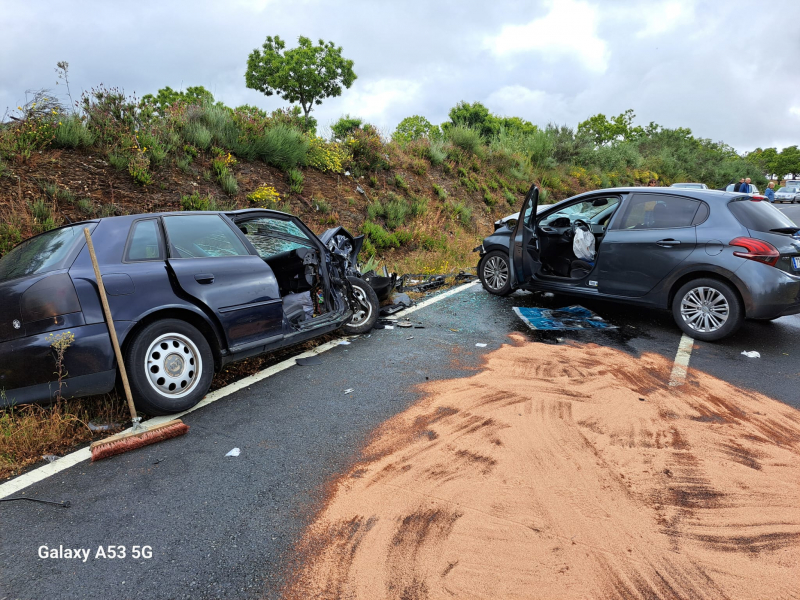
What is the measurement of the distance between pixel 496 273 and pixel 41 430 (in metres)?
6.64

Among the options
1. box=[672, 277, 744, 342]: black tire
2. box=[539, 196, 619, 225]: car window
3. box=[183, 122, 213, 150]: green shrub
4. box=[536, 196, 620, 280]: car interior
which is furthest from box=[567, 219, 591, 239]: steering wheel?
box=[183, 122, 213, 150]: green shrub

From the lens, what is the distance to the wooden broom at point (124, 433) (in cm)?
324

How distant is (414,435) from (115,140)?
900cm

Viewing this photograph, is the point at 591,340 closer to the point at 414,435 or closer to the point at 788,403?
the point at 788,403

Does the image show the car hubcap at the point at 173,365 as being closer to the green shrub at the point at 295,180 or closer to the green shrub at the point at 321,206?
the green shrub at the point at 321,206

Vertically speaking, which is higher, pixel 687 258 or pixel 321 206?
pixel 321 206

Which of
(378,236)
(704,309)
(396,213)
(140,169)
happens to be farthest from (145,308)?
(396,213)

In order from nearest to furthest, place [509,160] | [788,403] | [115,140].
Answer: [788,403] < [115,140] < [509,160]

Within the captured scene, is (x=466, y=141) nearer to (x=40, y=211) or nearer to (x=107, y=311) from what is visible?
(x=40, y=211)

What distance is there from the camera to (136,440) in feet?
10.9

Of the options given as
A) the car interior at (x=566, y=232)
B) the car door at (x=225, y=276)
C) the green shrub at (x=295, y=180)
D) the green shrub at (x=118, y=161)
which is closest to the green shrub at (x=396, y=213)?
the green shrub at (x=295, y=180)

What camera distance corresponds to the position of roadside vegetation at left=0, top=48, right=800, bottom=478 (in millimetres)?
7074

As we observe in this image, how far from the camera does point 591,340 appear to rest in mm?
5789

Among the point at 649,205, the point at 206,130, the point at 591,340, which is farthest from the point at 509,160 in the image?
the point at 591,340
